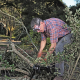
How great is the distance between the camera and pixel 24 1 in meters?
14.8

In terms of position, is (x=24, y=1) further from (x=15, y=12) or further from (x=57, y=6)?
(x=57, y=6)

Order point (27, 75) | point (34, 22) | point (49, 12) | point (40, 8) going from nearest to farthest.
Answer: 1. point (34, 22)
2. point (27, 75)
3. point (40, 8)
4. point (49, 12)

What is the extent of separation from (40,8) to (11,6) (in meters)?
3.88

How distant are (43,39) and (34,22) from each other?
27.2 inches

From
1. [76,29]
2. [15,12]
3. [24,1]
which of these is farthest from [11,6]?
[76,29]

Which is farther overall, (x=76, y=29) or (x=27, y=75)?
(x=27, y=75)

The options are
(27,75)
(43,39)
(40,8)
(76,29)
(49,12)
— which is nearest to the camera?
(76,29)

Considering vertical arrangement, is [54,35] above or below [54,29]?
below

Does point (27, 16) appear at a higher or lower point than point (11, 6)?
lower

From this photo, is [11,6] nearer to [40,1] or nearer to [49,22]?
[40,1]

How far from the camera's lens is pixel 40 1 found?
14750mm

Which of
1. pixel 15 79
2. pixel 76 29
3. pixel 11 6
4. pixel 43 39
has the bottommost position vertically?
pixel 15 79

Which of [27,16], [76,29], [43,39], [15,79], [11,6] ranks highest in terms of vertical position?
[11,6]

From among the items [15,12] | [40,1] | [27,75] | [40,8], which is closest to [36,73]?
[27,75]
